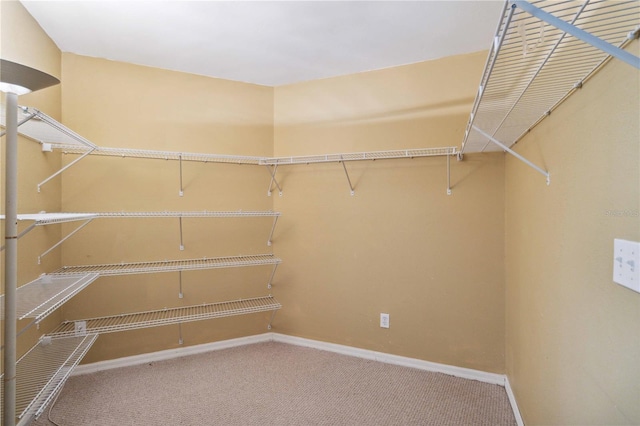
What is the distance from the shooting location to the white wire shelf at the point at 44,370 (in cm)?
127

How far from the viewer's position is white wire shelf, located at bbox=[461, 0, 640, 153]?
0.70m

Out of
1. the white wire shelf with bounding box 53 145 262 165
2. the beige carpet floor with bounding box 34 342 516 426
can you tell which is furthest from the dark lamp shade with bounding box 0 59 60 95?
the beige carpet floor with bounding box 34 342 516 426

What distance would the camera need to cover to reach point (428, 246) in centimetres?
226

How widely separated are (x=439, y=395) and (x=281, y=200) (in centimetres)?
174

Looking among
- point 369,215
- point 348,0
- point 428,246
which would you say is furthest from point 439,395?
point 348,0

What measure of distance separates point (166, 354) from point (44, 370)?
949 millimetres

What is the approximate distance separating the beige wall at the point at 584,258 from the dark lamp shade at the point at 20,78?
1510mm

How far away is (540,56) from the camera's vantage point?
3.21ft

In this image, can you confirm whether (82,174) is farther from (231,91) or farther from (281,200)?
(281,200)

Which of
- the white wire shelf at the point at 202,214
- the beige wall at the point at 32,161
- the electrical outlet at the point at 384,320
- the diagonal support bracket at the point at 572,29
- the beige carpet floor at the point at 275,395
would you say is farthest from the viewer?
the electrical outlet at the point at 384,320

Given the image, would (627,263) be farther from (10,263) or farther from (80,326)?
(80,326)

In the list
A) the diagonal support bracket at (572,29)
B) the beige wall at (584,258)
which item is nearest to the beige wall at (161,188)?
the beige wall at (584,258)

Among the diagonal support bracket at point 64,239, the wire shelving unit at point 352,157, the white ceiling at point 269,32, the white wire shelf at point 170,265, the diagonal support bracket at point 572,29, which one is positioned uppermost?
the white ceiling at point 269,32

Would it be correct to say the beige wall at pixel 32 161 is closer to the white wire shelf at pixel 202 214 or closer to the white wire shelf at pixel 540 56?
the white wire shelf at pixel 202 214
